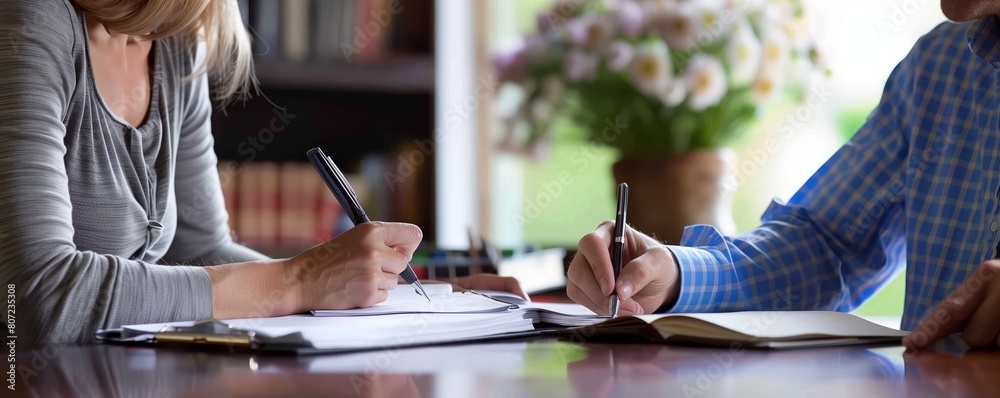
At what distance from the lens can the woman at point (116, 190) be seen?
2.60 feet

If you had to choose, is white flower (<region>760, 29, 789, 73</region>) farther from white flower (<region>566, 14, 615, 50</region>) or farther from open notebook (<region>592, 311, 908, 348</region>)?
open notebook (<region>592, 311, 908, 348</region>)

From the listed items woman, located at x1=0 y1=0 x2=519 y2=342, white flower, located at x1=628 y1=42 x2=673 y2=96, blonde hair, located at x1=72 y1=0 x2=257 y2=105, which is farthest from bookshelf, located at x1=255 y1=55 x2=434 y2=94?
woman, located at x1=0 y1=0 x2=519 y2=342

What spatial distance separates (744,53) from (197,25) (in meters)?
1.16

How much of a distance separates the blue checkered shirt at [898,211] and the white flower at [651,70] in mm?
672

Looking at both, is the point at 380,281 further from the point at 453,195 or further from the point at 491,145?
the point at 491,145

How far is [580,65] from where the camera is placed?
195 cm

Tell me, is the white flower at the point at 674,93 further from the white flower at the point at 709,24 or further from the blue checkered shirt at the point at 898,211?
the blue checkered shirt at the point at 898,211

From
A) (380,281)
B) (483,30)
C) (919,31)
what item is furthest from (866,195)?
(483,30)

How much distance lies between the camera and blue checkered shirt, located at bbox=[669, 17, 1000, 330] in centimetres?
106

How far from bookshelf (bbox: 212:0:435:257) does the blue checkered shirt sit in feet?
5.57

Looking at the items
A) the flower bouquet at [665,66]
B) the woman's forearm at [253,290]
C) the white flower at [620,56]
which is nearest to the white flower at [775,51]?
the flower bouquet at [665,66]

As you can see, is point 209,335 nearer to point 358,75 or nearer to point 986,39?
point 986,39

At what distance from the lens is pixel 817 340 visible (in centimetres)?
74

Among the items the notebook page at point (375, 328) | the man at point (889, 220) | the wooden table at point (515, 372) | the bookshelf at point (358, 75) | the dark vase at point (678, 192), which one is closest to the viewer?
the wooden table at point (515, 372)
